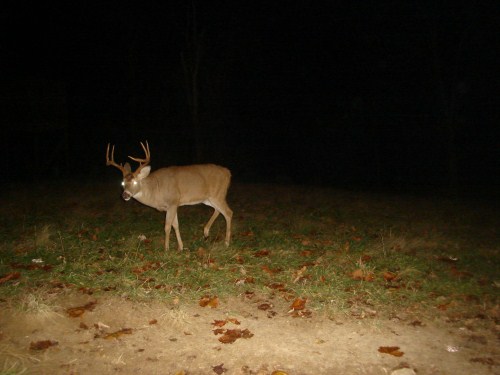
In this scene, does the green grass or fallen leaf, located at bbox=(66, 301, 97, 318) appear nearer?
fallen leaf, located at bbox=(66, 301, 97, 318)

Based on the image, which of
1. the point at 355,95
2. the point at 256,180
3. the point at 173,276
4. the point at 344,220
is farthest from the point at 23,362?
the point at 355,95

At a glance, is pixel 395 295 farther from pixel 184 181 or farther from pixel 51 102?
pixel 51 102

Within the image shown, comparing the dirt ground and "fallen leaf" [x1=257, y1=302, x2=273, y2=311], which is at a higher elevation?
the dirt ground

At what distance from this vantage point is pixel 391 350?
4.04m

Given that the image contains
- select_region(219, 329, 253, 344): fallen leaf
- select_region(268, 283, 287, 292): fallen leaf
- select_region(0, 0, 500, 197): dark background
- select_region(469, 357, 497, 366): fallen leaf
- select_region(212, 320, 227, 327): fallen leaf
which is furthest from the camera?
select_region(0, 0, 500, 197): dark background

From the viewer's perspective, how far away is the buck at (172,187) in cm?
724

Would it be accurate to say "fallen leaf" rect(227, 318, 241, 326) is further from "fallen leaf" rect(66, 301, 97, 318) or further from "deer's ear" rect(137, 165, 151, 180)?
"deer's ear" rect(137, 165, 151, 180)

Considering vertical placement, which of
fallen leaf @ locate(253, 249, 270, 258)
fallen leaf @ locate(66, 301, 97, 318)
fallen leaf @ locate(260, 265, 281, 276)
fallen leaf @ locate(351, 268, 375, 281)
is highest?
fallen leaf @ locate(66, 301, 97, 318)

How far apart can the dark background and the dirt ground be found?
13146 millimetres

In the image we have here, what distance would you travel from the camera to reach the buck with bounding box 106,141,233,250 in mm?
7238

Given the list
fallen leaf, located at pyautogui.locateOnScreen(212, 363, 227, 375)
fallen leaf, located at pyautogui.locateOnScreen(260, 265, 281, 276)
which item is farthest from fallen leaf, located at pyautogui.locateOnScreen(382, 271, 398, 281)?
fallen leaf, located at pyautogui.locateOnScreen(212, 363, 227, 375)

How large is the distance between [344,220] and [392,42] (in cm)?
1126

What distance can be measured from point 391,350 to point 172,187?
177 inches

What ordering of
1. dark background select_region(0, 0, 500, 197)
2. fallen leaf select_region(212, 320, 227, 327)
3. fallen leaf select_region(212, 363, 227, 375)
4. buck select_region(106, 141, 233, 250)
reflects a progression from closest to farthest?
fallen leaf select_region(212, 363, 227, 375) → fallen leaf select_region(212, 320, 227, 327) → buck select_region(106, 141, 233, 250) → dark background select_region(0, 0, 500, 197)
